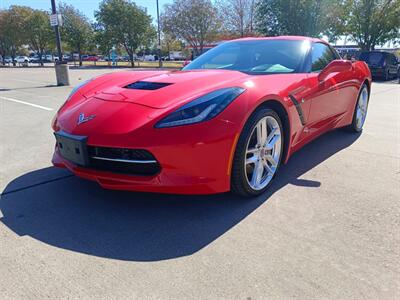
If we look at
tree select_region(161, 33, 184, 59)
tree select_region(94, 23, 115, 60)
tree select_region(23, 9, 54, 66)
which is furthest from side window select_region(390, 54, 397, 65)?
tree select_region(23, 9, 54, 66)

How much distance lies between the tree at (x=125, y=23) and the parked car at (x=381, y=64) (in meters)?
29.2

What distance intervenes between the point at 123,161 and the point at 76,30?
4524 centimetres

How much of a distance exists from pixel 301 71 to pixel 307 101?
1.13ft

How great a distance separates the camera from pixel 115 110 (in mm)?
2568

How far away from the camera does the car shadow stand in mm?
2217

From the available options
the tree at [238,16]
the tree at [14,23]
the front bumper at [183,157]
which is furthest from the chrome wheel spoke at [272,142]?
the tree at [14,23]

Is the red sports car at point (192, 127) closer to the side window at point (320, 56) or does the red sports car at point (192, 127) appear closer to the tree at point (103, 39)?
the side window at point (320, 56)

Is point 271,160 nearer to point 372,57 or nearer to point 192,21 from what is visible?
point 372,57

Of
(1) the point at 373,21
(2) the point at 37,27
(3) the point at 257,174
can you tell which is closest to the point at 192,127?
(3) the point at 257,174

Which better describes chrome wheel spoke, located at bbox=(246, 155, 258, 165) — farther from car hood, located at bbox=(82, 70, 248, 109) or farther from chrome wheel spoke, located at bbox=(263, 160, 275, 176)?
car hood, located at bbox=(82, 70, 248, 109)

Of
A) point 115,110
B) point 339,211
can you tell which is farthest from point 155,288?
point 339,211

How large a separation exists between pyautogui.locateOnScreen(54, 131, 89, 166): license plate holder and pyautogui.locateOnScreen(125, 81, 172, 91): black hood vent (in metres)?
0.73

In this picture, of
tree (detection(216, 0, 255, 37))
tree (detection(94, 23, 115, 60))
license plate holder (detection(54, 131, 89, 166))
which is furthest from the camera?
tree (detection(94, 23, 115, 60))

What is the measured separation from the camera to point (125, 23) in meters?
38.8
